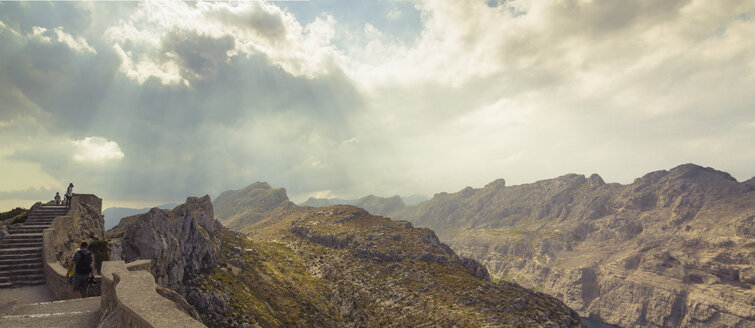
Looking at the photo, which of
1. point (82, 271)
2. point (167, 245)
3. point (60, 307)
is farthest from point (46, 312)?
point (167, 245)

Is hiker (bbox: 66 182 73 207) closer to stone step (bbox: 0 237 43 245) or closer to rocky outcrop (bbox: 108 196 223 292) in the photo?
rocky outcrop (bbox: 108 196 223 292)

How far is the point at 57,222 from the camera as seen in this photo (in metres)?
35.8

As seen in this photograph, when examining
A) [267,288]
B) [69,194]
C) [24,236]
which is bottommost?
[267,288]

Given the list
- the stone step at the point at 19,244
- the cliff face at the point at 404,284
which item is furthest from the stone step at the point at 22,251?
the cliff face at the point at 404,284

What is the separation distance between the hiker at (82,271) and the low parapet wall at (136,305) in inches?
268

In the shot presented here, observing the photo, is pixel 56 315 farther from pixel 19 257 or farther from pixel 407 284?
pixel 407 284

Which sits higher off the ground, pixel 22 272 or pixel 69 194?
pixel 69 194

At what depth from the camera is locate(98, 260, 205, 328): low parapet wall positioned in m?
11.2

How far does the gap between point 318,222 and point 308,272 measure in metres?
56.7

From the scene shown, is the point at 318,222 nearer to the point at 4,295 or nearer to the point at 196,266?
the point at 196,266

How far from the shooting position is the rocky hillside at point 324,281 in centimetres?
6109

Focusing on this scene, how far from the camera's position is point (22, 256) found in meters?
29.1

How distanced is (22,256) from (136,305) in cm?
3023

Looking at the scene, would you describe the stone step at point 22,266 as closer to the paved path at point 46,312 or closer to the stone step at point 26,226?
the paved path at point 46,312
